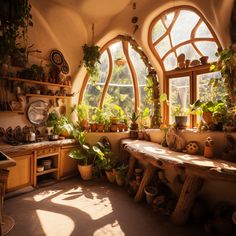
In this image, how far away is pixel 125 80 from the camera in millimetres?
4977

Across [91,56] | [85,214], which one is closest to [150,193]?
[85,214]

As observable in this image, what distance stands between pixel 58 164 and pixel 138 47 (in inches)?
117

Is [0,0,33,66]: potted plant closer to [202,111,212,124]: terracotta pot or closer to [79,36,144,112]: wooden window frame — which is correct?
[79,36,144,112]: wooden window frame

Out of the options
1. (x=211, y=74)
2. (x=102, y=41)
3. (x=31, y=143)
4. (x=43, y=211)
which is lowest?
(x=43, y=211)

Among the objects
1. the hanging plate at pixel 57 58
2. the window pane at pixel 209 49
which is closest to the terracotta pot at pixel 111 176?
the hanging plate at pixel 57 58

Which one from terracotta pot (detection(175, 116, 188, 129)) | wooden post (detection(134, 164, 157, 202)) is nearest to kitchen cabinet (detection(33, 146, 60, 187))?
wooden post (detection(134, 164, 157, 202))

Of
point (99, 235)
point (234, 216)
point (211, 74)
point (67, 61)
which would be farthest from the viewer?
point (67, 61)

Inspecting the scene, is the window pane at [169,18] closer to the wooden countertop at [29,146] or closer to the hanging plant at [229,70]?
the hanging plant at [229,70]

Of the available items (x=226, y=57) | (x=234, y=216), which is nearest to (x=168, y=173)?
(x=234, y=216)

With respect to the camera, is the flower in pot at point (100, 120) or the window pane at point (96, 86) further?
the window pane at point (96, 86)

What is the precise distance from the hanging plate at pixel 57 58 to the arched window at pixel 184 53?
2.01m

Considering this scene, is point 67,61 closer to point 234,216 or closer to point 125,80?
point 125,80

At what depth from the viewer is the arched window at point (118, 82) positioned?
185 inches

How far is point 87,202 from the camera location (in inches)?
112
